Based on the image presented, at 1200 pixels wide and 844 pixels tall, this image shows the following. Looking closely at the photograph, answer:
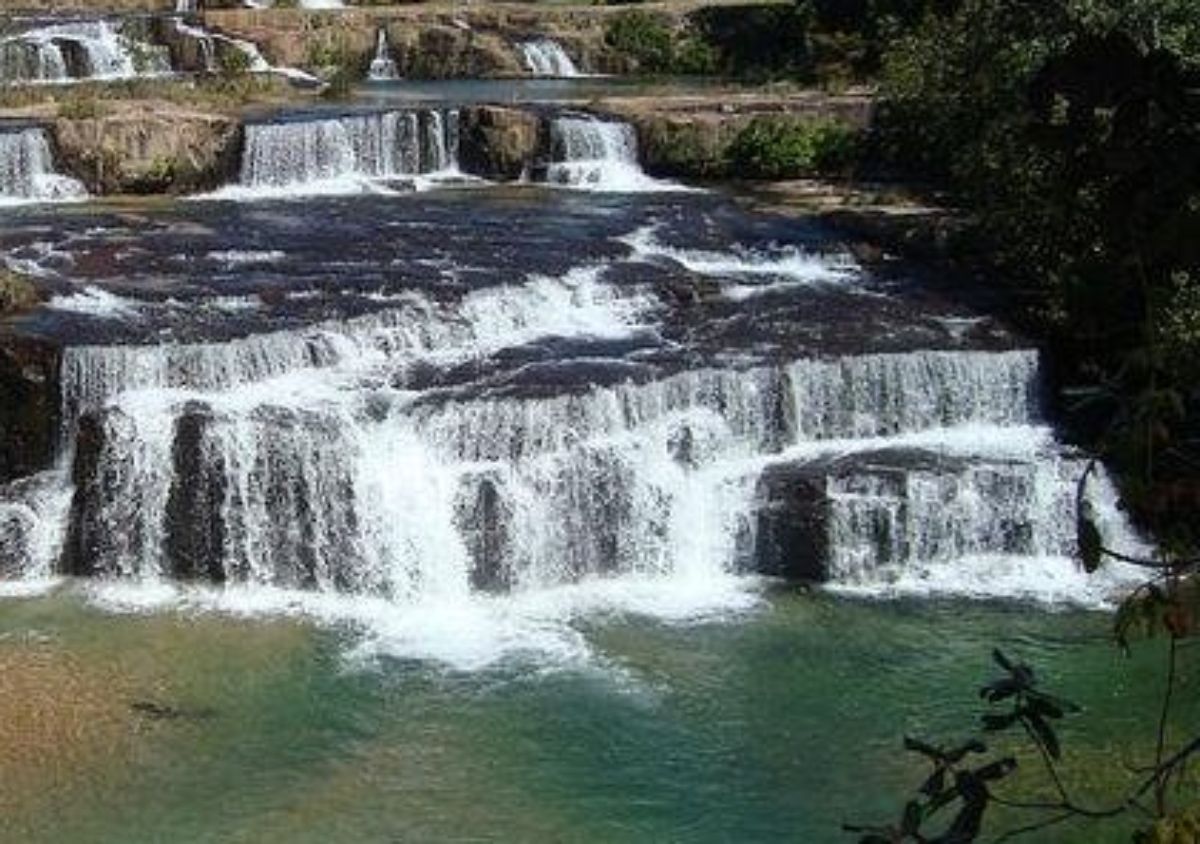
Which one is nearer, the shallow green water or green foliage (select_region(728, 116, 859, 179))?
the shallow green water

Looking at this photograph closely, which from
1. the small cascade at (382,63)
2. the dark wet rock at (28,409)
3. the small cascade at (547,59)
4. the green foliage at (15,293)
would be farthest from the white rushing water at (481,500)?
the small cascade at (382,63)

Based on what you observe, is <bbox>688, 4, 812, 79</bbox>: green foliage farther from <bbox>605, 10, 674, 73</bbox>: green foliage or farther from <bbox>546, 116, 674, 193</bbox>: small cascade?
<bbox>546, 116, 674, 193</bbox>: small cascade

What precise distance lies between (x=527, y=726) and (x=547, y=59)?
26.0 metres

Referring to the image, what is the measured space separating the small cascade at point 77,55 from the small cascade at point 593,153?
36.9 feet

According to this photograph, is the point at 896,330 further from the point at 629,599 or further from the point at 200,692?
the point at 200,692

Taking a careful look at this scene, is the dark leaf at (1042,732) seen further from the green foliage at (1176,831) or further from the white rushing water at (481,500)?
the white rushing water at (481,500)

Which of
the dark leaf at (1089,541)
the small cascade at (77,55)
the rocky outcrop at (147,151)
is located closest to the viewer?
the dark leaf at (1089,541)

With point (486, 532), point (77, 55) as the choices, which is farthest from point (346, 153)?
point (486, 532)

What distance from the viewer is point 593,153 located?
83.0ft

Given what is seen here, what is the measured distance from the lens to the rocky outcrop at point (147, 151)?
2383 centimetres

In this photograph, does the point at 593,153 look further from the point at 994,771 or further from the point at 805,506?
the point at 994,771

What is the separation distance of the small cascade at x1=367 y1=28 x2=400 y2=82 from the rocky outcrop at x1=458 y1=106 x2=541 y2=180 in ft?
33.7

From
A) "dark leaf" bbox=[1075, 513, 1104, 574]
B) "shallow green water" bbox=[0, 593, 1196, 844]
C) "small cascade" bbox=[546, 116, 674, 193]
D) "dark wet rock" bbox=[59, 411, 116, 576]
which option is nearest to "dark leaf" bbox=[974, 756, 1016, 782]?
"dark leaf" bbox=[1075, 513, 1104, 574]

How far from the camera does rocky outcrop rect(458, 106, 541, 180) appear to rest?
2533 centimetres
